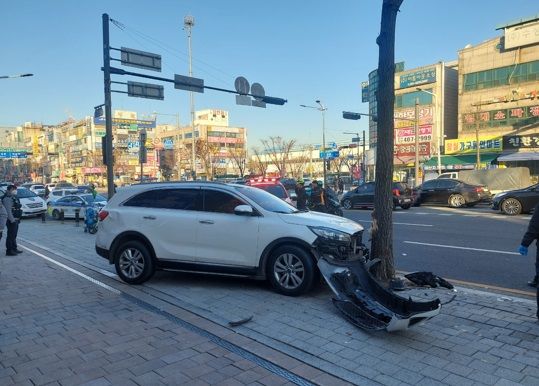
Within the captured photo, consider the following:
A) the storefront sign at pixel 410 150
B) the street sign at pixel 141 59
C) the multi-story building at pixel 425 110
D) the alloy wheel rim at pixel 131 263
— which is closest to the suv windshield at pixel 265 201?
the alloy wheel rim at pixel 131 263

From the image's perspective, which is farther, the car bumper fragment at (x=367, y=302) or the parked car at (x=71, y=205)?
the parked car at (x=71, y=205)

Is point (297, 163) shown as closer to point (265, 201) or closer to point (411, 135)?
point (411, 135)

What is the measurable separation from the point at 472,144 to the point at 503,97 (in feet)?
16.9

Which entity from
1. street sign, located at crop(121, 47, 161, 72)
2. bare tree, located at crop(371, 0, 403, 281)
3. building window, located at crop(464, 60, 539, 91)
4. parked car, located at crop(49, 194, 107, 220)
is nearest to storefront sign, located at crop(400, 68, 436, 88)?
building window, located at crop(464, 60, 539, 91)

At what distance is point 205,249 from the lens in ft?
21.4

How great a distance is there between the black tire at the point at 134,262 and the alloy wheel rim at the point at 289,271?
218 centimetres

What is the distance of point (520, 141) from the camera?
37656 mm

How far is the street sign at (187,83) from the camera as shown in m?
16.4

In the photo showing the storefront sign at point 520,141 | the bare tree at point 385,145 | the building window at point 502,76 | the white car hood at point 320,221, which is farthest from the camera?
the building window at point 502,76

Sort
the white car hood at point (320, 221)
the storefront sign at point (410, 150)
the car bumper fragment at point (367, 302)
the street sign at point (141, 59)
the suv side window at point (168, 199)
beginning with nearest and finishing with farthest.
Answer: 1. the car bumper fragment at point (367, 302)
2. the white car hood at point (320, 221)
3. the suv side window at point (168, 199)
4. the street sign at point (141, 59)
5. the storefront sign at point (410, 150)

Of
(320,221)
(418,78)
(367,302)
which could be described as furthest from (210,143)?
(367,302)

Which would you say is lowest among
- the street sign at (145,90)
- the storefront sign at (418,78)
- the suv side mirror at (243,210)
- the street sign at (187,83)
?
the suv side mirror at (243,210)

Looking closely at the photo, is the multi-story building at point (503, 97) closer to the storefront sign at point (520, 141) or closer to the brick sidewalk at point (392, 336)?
the storefront sign at point (520, 141)

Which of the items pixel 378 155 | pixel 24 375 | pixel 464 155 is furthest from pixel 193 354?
pixel 464 155
